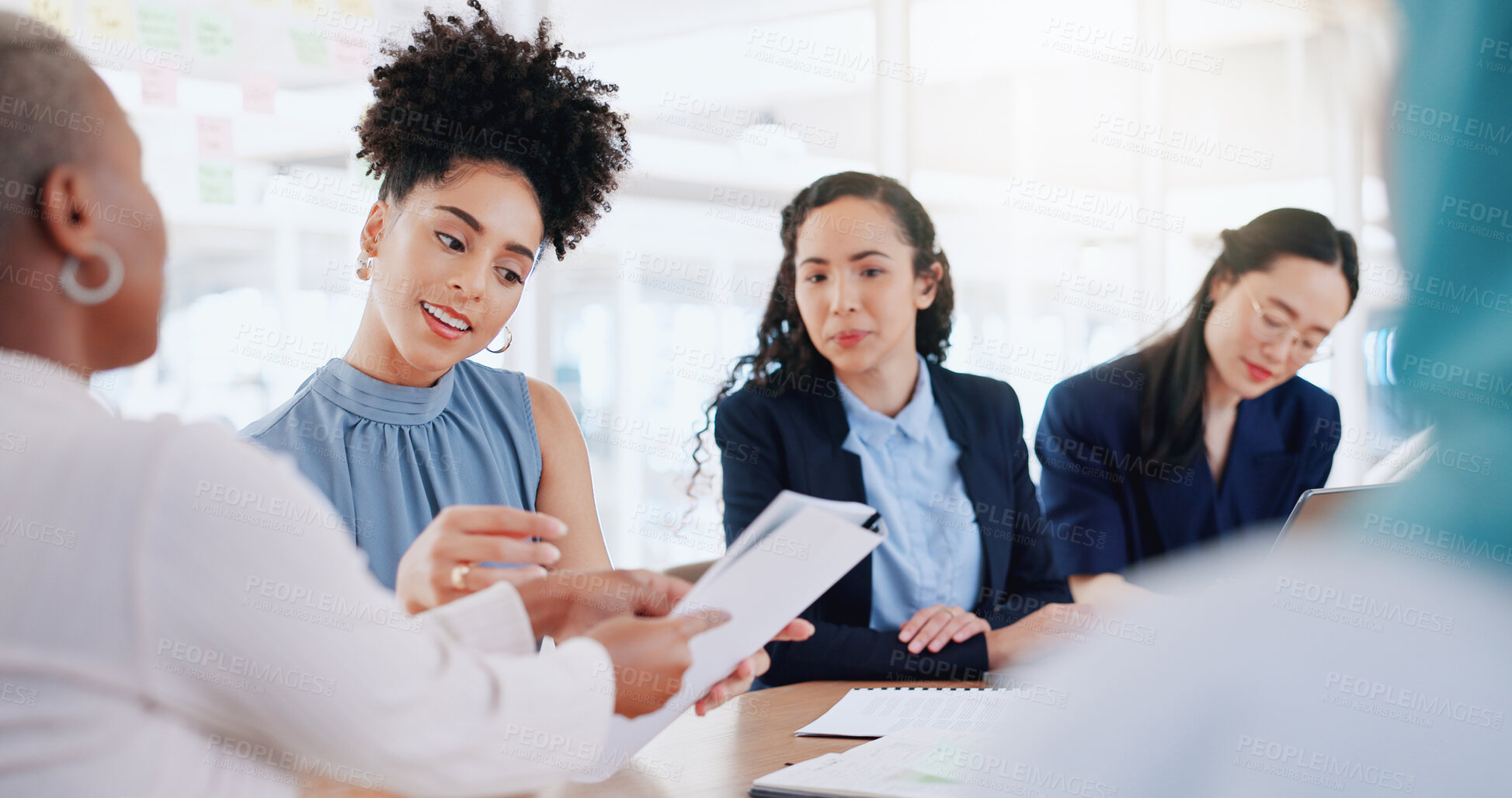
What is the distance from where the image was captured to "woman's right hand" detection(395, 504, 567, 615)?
3.00 feet

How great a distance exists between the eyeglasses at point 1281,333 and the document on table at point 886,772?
6.09 ft

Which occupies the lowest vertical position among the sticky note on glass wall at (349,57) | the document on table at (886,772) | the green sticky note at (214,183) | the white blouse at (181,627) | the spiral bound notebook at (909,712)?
the spiral bound notebook at (909,712)

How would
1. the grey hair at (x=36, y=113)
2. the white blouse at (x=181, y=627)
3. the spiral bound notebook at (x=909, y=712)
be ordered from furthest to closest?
1. the spiral bound notebook at (x=909, y=712)
2. the grey hair at (x=36, y=113)
3. the white blouse at (x=181, y=627)

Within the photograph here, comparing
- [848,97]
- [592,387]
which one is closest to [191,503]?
[592,387]

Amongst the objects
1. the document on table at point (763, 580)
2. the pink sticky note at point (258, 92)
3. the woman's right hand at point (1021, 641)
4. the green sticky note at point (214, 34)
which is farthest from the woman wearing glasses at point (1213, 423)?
the green sticky note at point (214, 34)

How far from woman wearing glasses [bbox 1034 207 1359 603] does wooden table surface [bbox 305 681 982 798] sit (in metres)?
1.36

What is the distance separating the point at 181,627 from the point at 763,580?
0.43m

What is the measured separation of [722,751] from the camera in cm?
101

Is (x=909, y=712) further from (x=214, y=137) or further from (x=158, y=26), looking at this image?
(x=158, y=26)

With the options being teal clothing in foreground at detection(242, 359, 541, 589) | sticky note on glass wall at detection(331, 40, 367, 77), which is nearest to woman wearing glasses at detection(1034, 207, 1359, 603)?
teal clothing in foreground at detection(242, 359, 541, 589)

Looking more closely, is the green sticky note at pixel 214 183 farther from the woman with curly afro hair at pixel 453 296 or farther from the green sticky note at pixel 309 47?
the woman with curly afro hair at pixel 453 296

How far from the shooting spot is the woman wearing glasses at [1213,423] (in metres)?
2.42


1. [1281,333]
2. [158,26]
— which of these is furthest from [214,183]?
[1281,333]

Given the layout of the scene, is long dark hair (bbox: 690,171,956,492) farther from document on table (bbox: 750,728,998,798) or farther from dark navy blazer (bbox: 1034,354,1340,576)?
document on table (bbox: 750,728,998,798)
